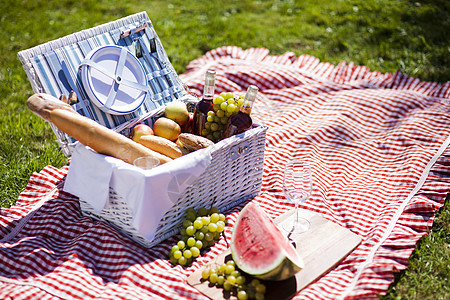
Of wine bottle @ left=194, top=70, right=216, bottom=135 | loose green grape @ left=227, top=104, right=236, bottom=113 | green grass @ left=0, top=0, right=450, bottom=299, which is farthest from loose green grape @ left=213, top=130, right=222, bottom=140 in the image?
green grass @ left=0, top=0, right=450, bottom=299

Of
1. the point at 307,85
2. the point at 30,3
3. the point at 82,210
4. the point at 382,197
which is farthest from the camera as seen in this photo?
the point at 30,3

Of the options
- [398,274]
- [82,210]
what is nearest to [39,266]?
[82,210]

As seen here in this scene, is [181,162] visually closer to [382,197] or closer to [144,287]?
[144,287]

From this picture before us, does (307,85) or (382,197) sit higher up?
(307,85)

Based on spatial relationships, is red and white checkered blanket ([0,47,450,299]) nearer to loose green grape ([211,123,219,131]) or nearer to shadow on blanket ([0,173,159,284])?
shadow on blanket ([0,173,159,284])

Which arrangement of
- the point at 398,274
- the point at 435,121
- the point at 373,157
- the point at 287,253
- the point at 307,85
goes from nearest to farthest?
the point at 287,253 → the point at 398,274 → the point at 373,157 → the point at 435,121 → the point at 307,85

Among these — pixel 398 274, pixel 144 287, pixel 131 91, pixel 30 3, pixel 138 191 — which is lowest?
pixel 398 274

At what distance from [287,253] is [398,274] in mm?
807

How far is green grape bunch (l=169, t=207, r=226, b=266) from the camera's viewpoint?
2605 mm

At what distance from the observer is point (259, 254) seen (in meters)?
2.29

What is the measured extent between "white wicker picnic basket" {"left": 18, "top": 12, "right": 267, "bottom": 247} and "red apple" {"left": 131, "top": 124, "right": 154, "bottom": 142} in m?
0.10

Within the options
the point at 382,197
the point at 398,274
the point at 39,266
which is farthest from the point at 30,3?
the point at 398,274

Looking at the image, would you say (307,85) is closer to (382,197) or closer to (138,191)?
(382,197)

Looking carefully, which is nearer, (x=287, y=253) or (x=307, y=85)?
(x=287, y=253)
